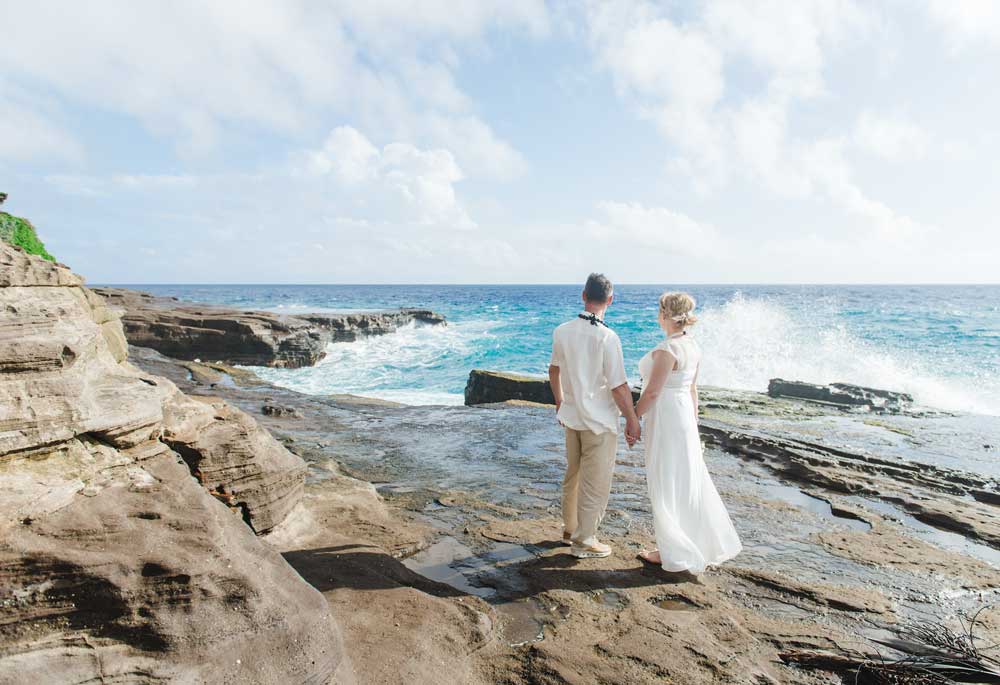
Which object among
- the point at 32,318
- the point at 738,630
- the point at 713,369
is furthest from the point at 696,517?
the point at 713,369

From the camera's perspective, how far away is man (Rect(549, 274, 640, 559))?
4.30 m

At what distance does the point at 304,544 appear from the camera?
14.6ft

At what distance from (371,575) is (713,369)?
1851 centimetres

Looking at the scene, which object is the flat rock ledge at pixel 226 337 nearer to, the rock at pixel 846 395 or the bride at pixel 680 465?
the rock at pixel 846 395

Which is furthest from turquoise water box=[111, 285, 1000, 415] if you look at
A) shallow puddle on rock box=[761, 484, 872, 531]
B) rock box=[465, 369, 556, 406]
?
shallow puddle on rock box=[761, 484, 872, 531]

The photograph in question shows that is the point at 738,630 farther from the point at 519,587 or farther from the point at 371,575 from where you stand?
the point at 371,575

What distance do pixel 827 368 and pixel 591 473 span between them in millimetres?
18826

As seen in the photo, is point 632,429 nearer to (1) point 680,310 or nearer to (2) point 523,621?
(1) point 680,310

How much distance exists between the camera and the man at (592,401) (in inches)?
169

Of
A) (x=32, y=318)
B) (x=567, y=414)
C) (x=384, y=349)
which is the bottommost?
(x=384, y=349)

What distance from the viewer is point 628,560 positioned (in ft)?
14.5

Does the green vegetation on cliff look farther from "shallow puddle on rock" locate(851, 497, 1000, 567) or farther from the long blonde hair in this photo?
"shallow puddle on rock" locate(851, 497, 1000, 567)

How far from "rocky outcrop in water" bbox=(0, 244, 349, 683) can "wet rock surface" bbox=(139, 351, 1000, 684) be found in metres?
0.61

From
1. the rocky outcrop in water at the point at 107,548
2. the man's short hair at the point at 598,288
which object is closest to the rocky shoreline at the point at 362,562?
the rocky outcrop in water at the point at 107,548
